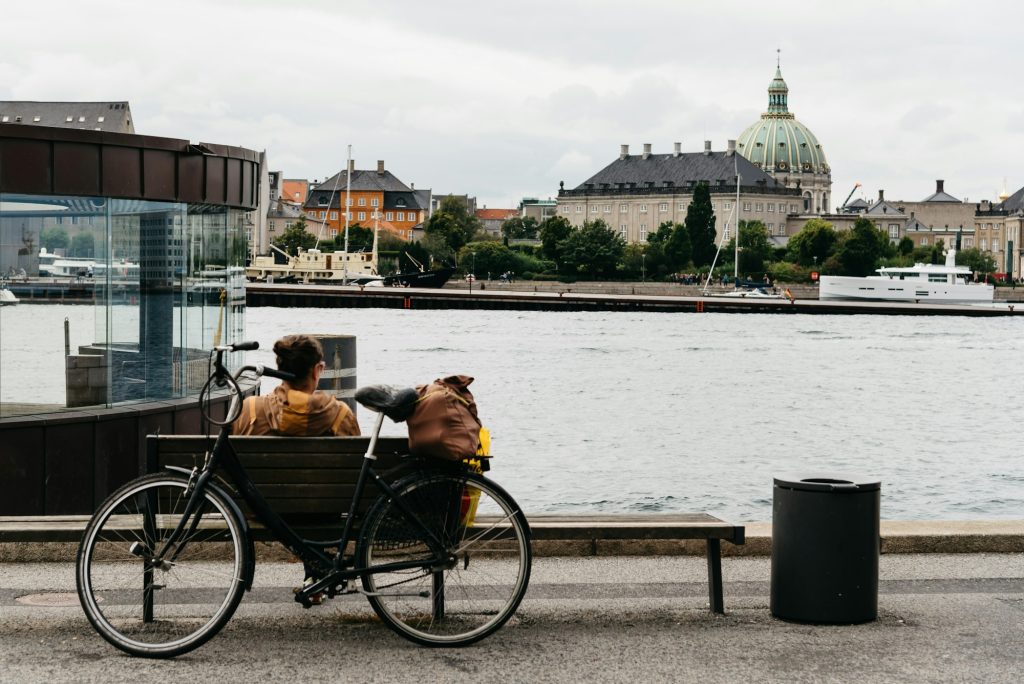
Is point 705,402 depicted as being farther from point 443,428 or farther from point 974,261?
point 974,261

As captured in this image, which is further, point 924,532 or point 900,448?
point 900,448

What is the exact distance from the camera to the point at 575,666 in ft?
20.8

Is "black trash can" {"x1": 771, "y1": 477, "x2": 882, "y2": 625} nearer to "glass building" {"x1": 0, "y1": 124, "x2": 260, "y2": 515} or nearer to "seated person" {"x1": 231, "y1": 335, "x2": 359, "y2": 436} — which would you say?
"seated person" {"x1": 231, "y1": 335, "x2": 359, "y2": 436}

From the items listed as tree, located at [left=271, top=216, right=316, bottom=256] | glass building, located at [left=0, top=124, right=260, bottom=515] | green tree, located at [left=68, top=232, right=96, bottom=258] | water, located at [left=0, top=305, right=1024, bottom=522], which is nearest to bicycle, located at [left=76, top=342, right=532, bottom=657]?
glass building, located at [left=0, top=124, right=260, bottom=515]

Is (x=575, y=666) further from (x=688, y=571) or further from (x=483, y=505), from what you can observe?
(x=688, y=571)

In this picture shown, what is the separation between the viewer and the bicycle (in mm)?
6281

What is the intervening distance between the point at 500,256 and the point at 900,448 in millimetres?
122842

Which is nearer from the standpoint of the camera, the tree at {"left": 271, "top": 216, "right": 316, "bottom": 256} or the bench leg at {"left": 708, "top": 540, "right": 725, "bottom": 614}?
the bench leg at {"left": 708, "top": 540, "right": 725, "bottom": 614}

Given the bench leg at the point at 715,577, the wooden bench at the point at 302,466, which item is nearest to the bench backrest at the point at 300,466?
the wooden bench at the point at 302,466

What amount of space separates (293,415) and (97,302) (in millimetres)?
6447

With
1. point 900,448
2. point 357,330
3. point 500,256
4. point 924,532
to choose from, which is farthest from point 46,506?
point 500,256

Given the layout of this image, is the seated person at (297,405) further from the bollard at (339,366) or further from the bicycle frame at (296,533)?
the bollard at (339,366)

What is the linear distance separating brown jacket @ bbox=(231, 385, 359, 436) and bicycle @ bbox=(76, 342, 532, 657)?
0.19 meters

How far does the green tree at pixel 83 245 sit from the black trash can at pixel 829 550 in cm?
737
